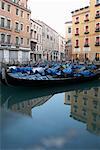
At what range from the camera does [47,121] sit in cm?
693

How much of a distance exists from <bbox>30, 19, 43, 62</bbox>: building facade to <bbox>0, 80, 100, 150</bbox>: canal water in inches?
827

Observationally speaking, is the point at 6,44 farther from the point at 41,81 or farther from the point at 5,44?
the point at 41,81

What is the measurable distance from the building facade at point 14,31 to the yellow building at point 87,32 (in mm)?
5421

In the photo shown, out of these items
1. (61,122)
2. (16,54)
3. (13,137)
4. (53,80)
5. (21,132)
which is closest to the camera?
(13,137)

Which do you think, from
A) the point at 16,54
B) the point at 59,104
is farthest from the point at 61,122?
the point at 16,54

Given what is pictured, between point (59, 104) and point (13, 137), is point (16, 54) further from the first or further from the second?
point (13, 137)

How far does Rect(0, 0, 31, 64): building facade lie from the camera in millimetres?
23719

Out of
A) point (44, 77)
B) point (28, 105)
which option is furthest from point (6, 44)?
point (28, 105)

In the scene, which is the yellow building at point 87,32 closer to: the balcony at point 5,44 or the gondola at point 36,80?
the balcony at point 5,44

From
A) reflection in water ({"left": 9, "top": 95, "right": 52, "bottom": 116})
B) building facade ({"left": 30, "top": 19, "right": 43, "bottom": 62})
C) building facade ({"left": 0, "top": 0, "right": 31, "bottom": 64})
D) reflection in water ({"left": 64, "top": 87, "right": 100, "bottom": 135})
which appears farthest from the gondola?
building facade ({"left": 30, "top": 19, "right": 43, "bottom": 62})

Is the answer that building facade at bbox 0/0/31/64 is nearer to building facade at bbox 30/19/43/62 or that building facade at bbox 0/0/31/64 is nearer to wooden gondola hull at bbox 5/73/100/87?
building facade at bbox 30/19/43/62

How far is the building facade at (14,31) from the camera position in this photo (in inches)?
934

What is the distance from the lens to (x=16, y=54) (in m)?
25.6

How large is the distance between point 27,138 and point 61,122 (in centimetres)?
167
